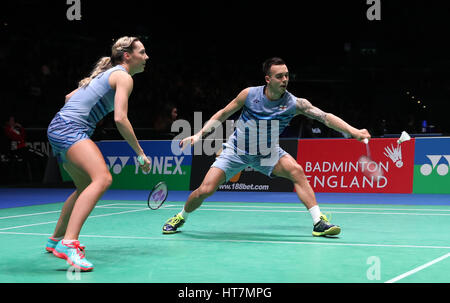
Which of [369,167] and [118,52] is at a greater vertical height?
[118,52]

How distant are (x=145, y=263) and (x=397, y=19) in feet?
83.8

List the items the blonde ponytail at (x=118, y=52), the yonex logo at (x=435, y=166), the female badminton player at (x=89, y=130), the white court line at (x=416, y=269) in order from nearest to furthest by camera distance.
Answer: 1. the white court line at (x=416, y=269)
2. the female badminton player at (x=89, y=130)
3. the blonde ponytail at (x=118, y=52)
4. the yonex logo at (x=435, y=166)

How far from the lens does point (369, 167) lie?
40.1 ft

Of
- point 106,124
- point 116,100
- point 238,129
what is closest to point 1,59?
point 106,124

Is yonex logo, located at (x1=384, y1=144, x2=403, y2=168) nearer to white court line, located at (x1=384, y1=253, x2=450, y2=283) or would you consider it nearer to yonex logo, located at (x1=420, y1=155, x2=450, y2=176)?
yonex logo, located at (x1=420, y1=155, x2=450, y2=176)

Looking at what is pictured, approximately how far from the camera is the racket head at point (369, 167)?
12023mm

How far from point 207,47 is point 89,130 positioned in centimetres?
2110

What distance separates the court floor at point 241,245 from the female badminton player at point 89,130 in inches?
13.4

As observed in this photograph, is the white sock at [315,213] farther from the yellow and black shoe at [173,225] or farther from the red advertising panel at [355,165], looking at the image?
the red advertising panel at [355,165]

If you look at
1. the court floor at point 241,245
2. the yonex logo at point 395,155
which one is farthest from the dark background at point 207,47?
the court floor at point 241,245

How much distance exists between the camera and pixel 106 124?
19406 mm

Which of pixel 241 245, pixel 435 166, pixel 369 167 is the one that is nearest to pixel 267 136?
pixel 241 245
